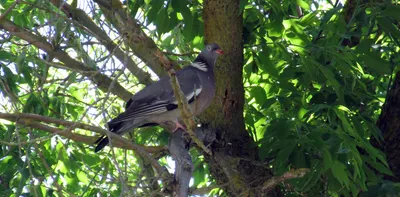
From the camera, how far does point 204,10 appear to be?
4.87m

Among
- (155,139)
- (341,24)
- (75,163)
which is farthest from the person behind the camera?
(155,139)

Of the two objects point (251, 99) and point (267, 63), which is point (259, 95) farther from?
point (267, 63)

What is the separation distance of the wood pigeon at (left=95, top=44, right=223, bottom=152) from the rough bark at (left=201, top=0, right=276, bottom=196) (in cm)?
9

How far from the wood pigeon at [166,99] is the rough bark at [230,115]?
0.09 meters

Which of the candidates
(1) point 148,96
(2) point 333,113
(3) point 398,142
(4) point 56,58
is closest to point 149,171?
Answer: (1) point 148,96

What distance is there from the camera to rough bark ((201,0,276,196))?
4789mm

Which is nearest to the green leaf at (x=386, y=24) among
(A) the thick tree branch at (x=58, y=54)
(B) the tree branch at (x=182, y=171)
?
(B) the tree branch at (x=182, y=171)

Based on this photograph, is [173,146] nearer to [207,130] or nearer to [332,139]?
[207,130]

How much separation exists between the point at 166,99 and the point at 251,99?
72cm

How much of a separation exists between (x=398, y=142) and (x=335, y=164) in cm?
139

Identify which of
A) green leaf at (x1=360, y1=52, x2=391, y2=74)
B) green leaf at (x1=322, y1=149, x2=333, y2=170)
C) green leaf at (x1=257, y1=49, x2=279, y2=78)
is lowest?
green leaf at (x1=322, y1=149, x2=333, y2=170)

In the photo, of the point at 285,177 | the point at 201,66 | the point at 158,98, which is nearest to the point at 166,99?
the point at 158,98

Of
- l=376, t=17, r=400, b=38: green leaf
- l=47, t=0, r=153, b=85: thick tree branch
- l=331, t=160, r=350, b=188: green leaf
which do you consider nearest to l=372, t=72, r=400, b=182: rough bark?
l=376, t=17, r=400, b=38: green leaf

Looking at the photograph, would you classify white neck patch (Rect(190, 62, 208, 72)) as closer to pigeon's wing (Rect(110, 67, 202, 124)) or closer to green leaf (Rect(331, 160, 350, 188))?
pigeon's wing (Rect(110, 67, 202, 124))
